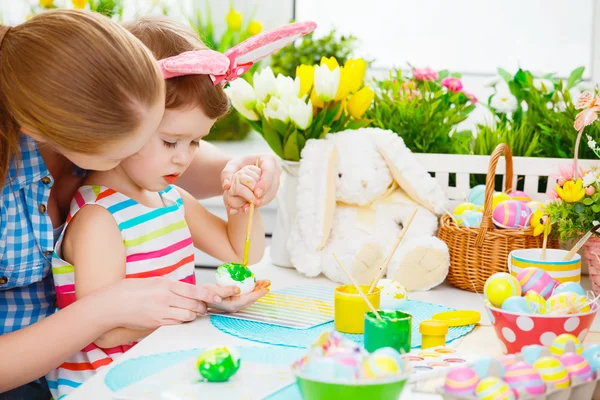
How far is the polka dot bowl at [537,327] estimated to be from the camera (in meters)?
Result: 0.87

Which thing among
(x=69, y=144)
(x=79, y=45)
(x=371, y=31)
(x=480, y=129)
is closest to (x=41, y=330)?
(x=69, y=144)

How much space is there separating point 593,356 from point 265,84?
0.93 m

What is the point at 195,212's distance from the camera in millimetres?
1423

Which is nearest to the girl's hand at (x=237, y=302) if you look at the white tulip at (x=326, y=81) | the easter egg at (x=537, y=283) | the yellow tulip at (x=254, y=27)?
the easter egg at (x=537, y=283)

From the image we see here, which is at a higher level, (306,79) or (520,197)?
(306,79)

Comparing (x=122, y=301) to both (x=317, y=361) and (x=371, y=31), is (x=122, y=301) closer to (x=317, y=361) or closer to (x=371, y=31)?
(x=317, y=361)

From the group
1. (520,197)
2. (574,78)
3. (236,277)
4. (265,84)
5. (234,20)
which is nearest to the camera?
(236,277)

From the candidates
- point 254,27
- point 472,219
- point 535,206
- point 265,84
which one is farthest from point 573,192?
point 254,27

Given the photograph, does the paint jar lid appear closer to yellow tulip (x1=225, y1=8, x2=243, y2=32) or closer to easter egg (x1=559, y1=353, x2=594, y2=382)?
easter egg (x1=559, y1=353, x2=594, y2=382)

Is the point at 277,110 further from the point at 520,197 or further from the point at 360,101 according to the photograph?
the point at 520,197

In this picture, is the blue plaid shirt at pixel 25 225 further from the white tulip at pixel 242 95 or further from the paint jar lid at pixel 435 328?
the paint jar lid at pixel 435 328

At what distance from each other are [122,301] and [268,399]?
1.15ft

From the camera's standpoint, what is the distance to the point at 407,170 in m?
1.50

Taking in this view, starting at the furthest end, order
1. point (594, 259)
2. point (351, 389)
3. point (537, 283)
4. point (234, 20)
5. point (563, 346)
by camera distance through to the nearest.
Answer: point (234, 20), point (594, 259), point (537, 283), point (563, 346), point (351, 389)
